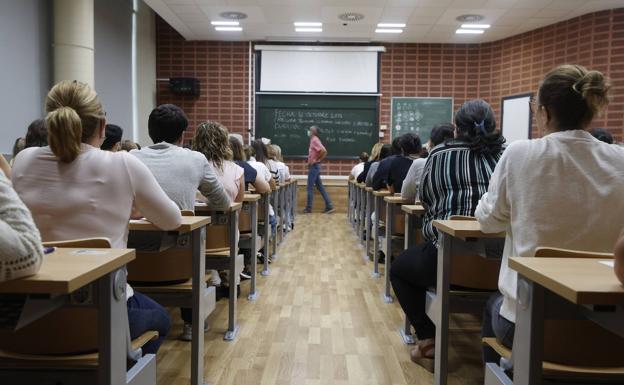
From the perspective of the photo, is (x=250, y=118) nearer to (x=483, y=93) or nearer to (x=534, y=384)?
(x=483, y=93)

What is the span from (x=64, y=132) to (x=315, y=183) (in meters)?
8.05

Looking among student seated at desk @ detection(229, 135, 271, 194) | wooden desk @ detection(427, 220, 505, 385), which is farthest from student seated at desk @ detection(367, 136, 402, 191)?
wooden desk @ detection(427, 220, 505, 385)

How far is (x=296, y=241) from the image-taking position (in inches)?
250

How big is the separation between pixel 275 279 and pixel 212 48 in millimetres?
6825

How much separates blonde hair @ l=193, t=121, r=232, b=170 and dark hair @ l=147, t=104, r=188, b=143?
0.78 meters

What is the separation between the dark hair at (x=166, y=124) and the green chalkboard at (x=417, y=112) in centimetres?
771

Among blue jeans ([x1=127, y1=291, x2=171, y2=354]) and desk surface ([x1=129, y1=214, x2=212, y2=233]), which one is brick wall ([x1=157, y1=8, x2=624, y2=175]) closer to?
desk surface ([x1=129, y1=214, x2=212, y2=233])

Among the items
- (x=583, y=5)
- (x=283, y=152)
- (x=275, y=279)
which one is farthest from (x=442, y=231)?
(x=283, y=152)

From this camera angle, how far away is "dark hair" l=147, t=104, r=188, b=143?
2586 millimetres

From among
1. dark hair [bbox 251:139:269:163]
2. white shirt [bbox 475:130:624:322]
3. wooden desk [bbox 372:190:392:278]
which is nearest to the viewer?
white shirt [bbox 475:130:624:322]

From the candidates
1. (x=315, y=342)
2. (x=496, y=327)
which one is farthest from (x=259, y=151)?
(x=496, y=327)

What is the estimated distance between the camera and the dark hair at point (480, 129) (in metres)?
2.34

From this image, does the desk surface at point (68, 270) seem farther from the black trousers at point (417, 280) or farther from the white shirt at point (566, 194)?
the black trousers at point (417, 280)

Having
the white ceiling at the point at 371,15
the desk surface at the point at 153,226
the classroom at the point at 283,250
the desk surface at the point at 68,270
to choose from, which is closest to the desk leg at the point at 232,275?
the classroom at the point at 283,250
